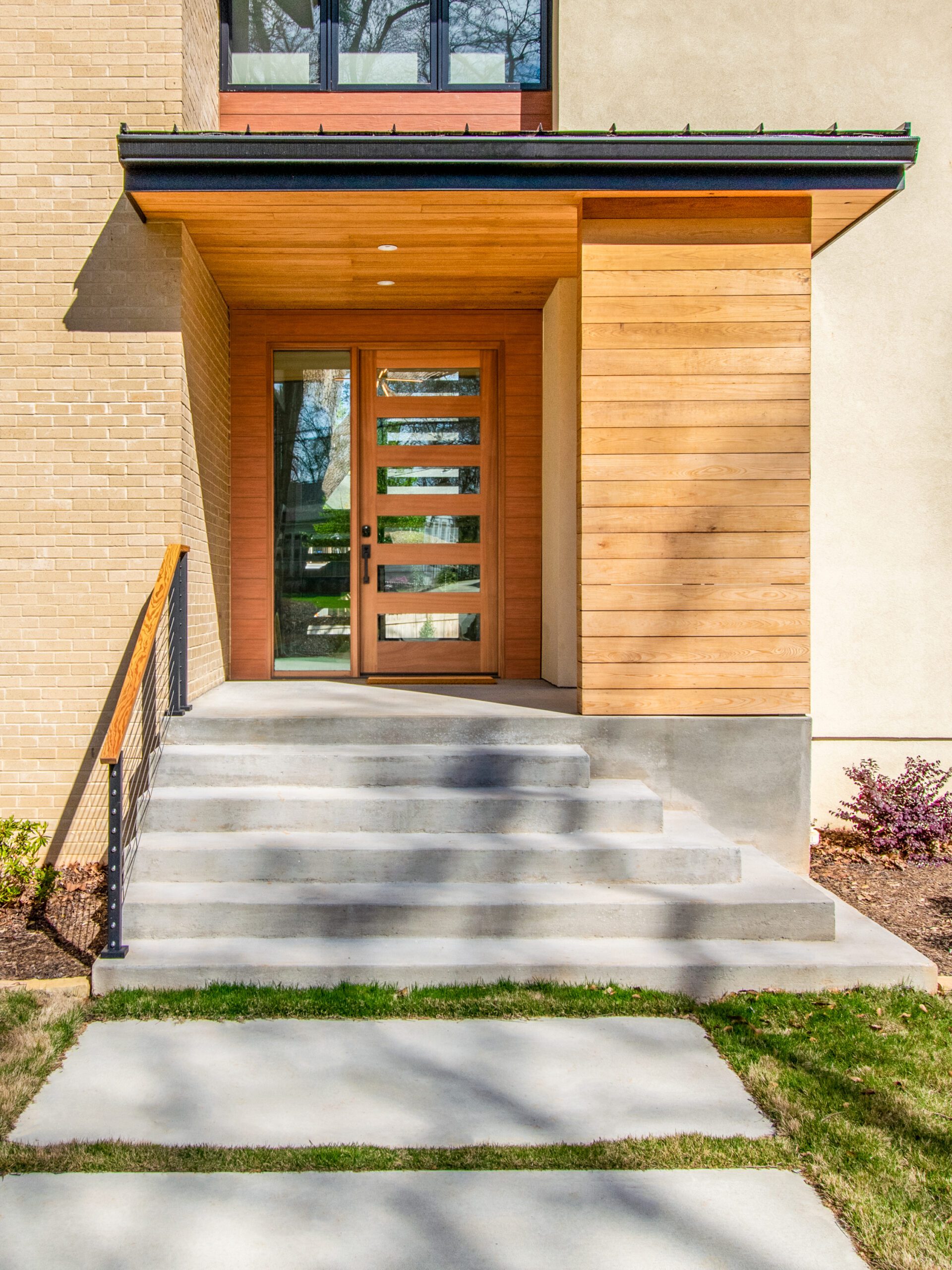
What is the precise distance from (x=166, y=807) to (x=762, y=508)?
331 cm

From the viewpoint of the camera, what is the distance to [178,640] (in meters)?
5.20

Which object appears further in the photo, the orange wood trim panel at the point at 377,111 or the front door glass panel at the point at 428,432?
the front door glass panel at the point at 428,432

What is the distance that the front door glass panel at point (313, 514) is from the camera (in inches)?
282

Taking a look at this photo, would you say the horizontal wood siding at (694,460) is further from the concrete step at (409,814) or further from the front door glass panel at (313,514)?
the front door glass panel at (313,514)

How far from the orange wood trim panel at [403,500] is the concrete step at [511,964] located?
3548mm

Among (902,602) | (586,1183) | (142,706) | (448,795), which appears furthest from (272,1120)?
(902,602)

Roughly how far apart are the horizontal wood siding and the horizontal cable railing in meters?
2.15

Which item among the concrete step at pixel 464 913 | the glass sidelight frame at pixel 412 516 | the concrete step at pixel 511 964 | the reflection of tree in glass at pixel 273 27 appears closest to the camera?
the concrete step at pixel 511 964

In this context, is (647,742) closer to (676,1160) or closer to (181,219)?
(676,1160)

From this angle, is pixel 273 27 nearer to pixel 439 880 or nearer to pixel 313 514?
pixel 313 514

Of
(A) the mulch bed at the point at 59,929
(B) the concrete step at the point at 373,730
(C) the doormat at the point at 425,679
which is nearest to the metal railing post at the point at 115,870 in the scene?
(A) the mulch bed at the point at 59,929

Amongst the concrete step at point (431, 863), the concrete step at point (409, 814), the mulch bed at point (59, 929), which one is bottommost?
the mulch bed at point (59, 929)

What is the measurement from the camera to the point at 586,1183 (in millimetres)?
2412

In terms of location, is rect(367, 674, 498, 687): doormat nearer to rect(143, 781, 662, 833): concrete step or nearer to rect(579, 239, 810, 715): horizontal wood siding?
rect(579, 239, 810, 715): horizontal wood siding
